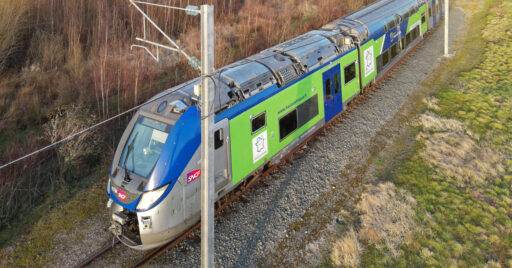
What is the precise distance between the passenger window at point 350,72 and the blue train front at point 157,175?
7.22 m

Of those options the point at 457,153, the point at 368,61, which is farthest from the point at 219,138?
the point at 368,61

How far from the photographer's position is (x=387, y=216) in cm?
1021

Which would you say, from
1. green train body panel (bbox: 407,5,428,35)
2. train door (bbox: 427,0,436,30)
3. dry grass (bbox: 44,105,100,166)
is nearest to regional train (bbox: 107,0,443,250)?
dry grass (bbox: 44,105,100,166)

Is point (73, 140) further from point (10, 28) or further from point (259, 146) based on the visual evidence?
point (10, 28)

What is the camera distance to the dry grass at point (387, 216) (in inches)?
372

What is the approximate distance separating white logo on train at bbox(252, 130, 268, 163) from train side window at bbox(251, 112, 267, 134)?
0.66 ft

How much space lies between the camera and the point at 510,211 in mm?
10500

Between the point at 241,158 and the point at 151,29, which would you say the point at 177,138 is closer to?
the point at 241,158

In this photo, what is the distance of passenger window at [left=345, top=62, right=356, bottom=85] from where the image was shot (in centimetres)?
1423

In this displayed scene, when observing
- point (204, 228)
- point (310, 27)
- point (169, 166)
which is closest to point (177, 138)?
point (169, 166)

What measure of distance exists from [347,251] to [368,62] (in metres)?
8.97

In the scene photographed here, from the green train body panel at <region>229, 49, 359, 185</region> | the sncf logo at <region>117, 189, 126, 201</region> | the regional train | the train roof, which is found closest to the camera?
the regional train

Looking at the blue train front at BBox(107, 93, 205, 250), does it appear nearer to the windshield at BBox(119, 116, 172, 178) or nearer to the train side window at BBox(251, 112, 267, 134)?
the windshield at BBox(119, 116, 172, 178)

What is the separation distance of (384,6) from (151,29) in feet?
40.8
